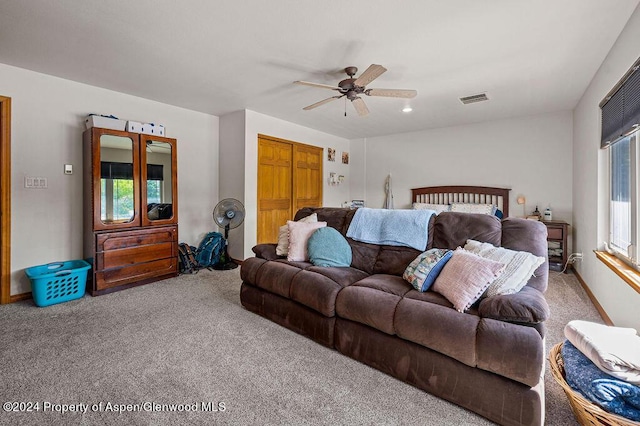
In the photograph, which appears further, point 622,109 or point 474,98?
point 474,98

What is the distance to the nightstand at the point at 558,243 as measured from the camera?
13.6 ft

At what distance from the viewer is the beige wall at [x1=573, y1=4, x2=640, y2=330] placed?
6.86 ft

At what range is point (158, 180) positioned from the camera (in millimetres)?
3727

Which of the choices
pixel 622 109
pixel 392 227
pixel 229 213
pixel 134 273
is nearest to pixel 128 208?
pixel 134 273

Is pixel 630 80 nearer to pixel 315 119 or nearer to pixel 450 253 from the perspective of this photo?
pixel 450 253

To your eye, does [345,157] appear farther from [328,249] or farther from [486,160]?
[328,249]

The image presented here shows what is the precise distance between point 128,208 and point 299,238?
7.23ft

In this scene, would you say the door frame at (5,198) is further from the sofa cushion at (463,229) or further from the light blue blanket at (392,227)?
the sofa cushion at (463,229)

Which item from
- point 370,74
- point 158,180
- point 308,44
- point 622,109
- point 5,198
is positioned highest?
point 308,44

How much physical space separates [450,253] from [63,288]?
367 cm

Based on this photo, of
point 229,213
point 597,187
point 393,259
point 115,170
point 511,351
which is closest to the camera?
point 511,351

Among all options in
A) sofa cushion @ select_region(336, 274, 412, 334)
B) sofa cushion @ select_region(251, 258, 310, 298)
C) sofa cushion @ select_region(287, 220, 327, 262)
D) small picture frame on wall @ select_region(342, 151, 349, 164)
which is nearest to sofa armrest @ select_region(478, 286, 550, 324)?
sofa cushion @ select_region(336, 274, 412, 334)

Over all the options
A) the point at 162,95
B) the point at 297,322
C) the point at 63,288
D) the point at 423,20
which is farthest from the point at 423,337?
the point at 162,95

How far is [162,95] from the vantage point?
149 inches
